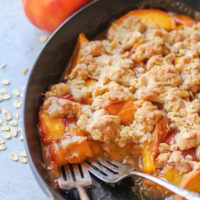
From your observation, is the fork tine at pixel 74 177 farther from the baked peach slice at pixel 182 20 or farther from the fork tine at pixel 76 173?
the baked peach slice at pixel 182 20

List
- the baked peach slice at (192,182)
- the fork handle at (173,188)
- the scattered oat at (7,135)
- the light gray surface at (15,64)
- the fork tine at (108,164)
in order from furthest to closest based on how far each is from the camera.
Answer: the scattered oat at (7,135) → the light gray surface at (15,64) → the fork tine at (108,164) → the baked peach slice at (192,182) → the fork handle at (173,188)

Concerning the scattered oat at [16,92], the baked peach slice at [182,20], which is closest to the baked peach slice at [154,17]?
the baked peach slice at [182,20]

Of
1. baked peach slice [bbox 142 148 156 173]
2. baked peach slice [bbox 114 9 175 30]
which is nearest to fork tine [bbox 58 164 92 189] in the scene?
baked peach slice [bbox 142 148 156 173]

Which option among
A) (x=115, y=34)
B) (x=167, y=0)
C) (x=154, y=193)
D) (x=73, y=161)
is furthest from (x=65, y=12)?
(x=154, y=193)

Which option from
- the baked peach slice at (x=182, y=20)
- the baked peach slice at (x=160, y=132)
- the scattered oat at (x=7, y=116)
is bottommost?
the baked peach slice at (x=160, y=132)

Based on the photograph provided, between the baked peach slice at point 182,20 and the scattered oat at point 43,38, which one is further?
the scattered oat at point 43,38

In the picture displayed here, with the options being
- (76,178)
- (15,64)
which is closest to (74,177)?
(76,178)
